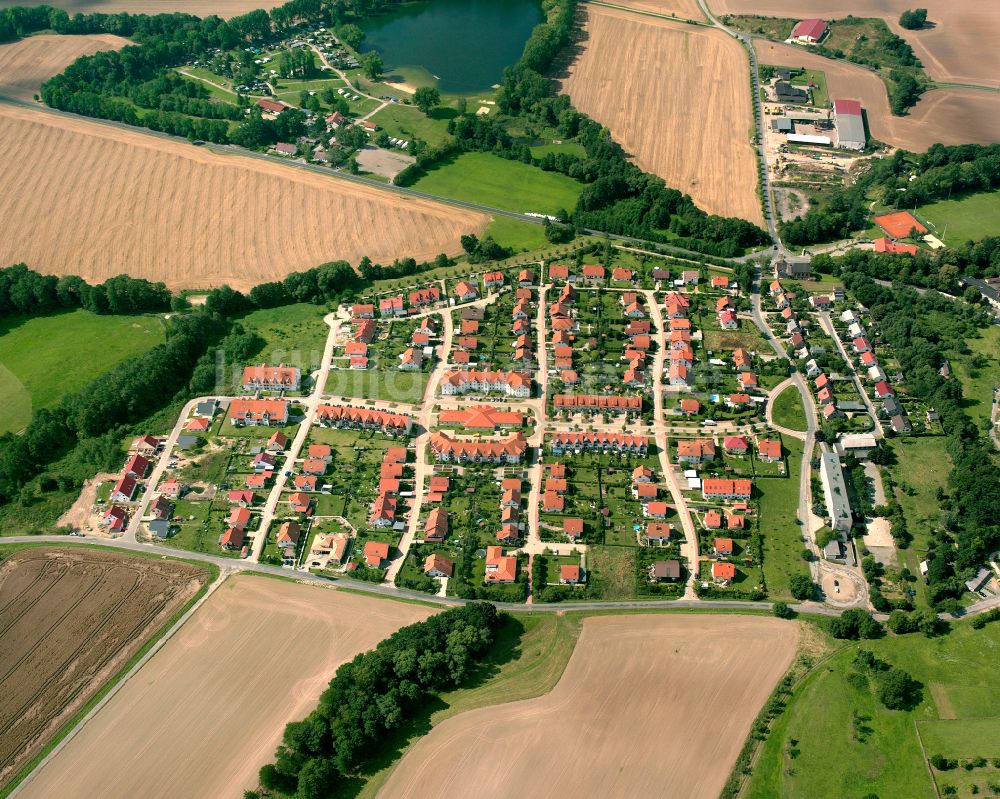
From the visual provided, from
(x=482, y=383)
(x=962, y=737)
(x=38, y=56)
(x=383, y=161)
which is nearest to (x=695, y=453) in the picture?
(x=482, y=383)

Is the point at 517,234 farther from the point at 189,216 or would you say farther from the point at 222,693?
the point at 222,693

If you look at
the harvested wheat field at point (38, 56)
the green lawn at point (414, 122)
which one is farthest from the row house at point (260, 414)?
the harvested wheat field at point (38, 56)

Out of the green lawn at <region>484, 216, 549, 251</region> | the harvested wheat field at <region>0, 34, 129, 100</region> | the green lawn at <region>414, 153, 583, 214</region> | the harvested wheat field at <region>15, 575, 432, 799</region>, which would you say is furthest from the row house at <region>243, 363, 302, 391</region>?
the harvested wheat field at <region>0, 34, 129, 100</region>

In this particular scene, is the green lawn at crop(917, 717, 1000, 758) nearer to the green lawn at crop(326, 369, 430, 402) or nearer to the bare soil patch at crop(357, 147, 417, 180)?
the green lawn at crop(326, 369, 430, 402)

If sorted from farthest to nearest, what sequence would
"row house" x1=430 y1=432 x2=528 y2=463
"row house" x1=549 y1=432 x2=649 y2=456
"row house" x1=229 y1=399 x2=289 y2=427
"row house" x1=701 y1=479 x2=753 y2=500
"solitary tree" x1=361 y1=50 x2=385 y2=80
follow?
"solitary tree" x1=361 y1=50 x2=385 y2=80
"row house" x1=229 y1=399 x2=289 y2=427
"row house" x1=549 y1=432 x2=649 y2=456
"row house" x1=430 y1=432 x2=528 y2=463
"row house" x1=701 y1=479 x2=753 y2=500

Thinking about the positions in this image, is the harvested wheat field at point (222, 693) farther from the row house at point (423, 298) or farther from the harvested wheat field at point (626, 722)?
the row house at point (423, 298)
